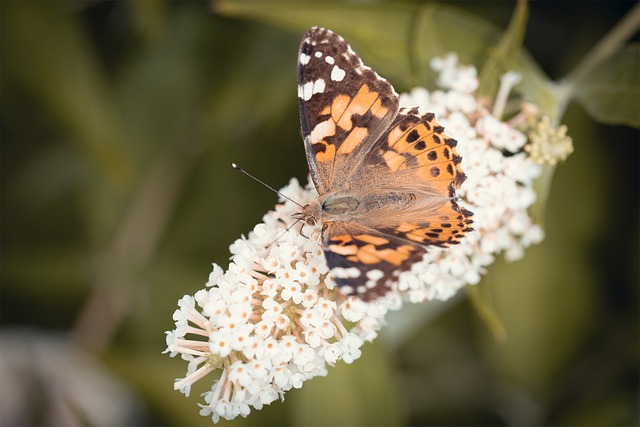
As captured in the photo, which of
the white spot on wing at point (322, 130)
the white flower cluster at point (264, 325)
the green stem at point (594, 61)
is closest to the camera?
the white flower cluster at point (264, 325)

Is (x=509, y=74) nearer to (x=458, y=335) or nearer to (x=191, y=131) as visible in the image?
(x=458, y=335)

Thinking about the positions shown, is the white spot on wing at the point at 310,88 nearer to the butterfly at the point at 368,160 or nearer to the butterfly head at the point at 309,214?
the butterfly at the point at 368,160

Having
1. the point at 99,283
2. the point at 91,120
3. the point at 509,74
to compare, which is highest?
the point at 509,74

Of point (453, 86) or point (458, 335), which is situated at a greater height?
point (453, 86)

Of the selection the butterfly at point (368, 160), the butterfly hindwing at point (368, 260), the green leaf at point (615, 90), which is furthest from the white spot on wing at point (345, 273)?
the green leaf at point (615, 90)

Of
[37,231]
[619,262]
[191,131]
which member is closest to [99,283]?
[37,231]

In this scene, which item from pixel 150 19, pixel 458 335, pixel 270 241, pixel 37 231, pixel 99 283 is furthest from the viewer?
pixel 37 231

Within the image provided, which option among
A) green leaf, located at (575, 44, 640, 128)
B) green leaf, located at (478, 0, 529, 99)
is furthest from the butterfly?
green leaf, located at (575, 44, 640, 128)

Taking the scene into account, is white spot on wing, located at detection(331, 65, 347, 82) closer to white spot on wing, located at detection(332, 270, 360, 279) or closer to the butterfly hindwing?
the butterfly hindwing
